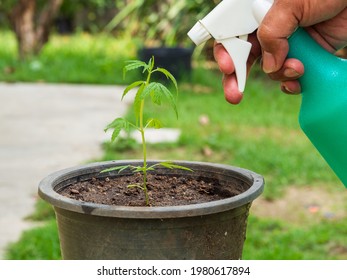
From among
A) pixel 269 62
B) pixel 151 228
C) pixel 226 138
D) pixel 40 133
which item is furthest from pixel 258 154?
pixel 151 228

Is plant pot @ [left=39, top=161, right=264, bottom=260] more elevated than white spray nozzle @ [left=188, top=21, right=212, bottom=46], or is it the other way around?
white spray nozzle @ [left=188, top=21, right=212, bottom=46]

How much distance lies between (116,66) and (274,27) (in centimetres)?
595

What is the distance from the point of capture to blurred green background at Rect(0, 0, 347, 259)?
301cm

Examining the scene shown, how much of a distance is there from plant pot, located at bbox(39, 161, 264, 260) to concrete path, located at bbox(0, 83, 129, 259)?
1335 millimetres

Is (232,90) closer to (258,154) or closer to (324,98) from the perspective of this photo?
(324,98)

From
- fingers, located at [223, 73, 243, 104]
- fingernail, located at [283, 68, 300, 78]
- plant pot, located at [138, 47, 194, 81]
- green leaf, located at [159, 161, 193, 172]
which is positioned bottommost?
plant pot, located at [138, 47, 194, 81]

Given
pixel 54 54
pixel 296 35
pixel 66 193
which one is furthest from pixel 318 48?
pixel 54 54

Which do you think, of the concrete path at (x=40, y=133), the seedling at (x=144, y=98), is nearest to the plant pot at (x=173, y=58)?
the concrete path at (x=40, y=133)

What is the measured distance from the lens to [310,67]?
159 centimetres

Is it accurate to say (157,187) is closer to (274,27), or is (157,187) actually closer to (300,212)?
(274,27)

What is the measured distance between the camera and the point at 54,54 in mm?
8406

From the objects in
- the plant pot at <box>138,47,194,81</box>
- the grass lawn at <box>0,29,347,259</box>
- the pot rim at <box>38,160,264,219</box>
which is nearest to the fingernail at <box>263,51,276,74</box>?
the pot rim at <box>38,160,264,219</box>

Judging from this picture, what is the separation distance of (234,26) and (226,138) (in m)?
2.98

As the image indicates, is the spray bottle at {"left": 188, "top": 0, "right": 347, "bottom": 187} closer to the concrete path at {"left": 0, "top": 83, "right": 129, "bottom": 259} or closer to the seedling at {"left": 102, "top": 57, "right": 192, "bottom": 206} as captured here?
the seedling at {"left": 102, "top": 57, "right": 192, "bottom": 206}
